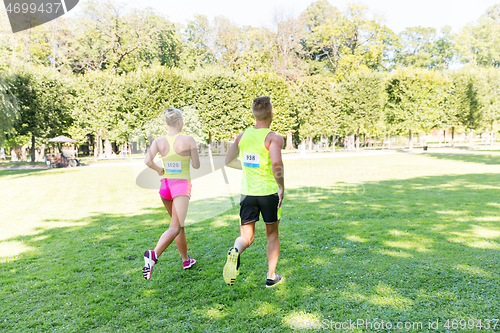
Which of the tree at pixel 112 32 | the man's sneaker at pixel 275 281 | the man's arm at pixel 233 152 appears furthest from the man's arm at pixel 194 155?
the tree at pixel 112 32

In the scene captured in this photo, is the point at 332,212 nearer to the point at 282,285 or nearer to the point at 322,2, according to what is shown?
the point at 282,285

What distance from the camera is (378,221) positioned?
7.39 metres

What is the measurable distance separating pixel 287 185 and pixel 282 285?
984 centimetres

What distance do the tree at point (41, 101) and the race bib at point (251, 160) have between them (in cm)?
3084

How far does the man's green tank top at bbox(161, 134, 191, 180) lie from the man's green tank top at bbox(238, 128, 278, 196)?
0.99 m

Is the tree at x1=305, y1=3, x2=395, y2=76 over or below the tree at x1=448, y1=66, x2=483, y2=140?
over

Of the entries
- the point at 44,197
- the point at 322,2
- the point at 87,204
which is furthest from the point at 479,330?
the point at 322,2

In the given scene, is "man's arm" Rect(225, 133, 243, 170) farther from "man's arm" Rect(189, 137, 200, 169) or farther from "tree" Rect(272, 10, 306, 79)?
"tree" Rect(272, 10, 306, 79)

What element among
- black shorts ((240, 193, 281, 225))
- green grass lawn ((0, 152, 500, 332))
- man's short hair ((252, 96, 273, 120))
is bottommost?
green grass lawn ((0, 152, 500, 332))

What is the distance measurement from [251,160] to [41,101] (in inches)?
1285

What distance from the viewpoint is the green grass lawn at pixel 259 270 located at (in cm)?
348

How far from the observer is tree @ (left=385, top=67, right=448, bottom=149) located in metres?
39.3

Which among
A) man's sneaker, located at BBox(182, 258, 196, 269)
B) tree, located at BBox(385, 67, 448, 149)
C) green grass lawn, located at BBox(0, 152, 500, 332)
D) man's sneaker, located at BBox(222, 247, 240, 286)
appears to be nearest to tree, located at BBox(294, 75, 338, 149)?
tree, located at BBox(385, 67, 448, 149)

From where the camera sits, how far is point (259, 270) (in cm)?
476
